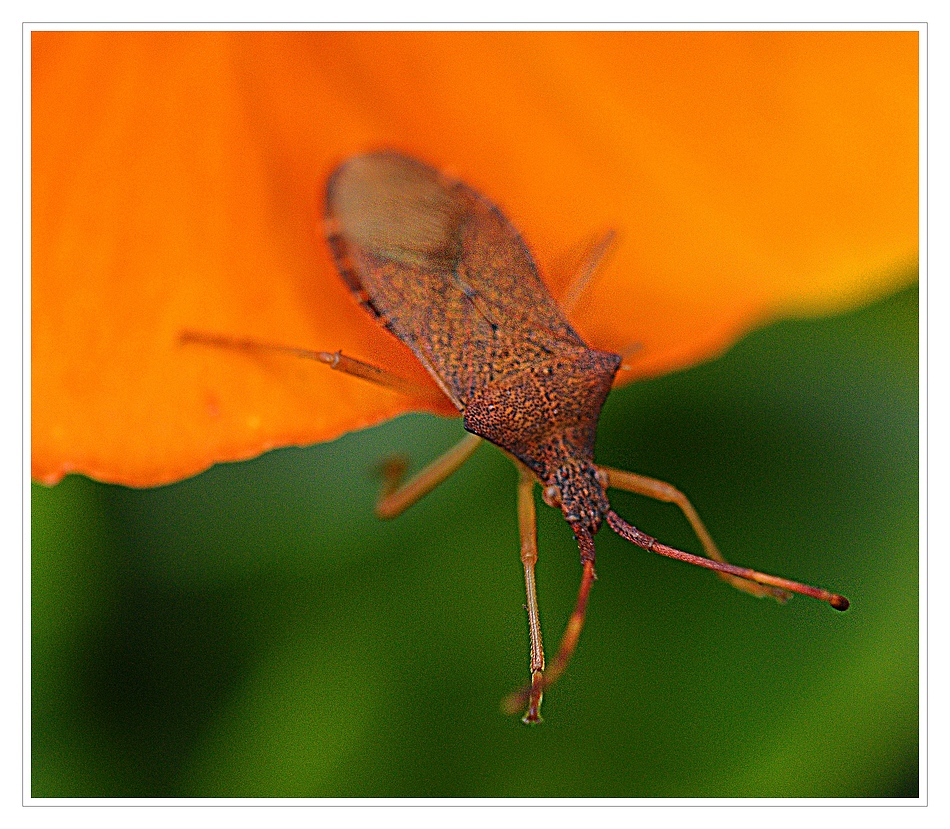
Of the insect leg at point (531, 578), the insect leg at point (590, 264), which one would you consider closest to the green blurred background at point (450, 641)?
the insect leg at point (531, 578)

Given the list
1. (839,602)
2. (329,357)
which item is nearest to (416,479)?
(329,357)

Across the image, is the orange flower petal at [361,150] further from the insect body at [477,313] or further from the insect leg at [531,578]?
the insect leg at [531,578]

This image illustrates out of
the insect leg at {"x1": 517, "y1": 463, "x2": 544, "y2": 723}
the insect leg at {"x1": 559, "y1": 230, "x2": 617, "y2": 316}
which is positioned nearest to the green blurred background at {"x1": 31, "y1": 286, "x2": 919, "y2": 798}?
the insect leg at {"x1": 517, "y1": 463, "x2": 544, "y2": 723}

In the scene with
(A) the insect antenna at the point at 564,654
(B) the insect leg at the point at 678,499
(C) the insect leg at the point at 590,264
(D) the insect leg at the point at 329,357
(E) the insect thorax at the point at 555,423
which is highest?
(C) the insect leg at the point at 590,264

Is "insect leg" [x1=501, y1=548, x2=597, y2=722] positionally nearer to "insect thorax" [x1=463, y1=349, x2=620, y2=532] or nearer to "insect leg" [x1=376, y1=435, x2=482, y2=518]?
"insect thorax" [x1=463, y1=349, x2=620, y2=532]

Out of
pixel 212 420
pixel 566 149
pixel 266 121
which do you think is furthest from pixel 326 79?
pixel 212 420
